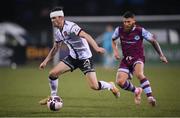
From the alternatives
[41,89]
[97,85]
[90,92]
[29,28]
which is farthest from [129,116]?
[29,28]

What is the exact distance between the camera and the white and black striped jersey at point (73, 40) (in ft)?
40.0

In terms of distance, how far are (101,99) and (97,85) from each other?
76.4 inches

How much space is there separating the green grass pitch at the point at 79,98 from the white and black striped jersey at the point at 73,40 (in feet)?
3.75

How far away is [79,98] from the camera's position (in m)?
14.8

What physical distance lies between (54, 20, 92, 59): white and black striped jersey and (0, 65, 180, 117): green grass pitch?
1.14 m

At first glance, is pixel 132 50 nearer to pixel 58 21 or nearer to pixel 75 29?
pixel 75 29

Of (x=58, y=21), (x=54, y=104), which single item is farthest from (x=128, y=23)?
(x=54, y=104)

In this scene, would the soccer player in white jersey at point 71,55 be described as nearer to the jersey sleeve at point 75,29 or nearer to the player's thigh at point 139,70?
the jersey sleeve at point 75,29

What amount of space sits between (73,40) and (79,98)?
279 cm

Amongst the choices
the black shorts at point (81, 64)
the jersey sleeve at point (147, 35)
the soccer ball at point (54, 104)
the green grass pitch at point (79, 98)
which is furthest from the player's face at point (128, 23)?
the soccer ball at point (54, 104)

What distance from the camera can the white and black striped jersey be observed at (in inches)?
479

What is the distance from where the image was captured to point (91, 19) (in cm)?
2809

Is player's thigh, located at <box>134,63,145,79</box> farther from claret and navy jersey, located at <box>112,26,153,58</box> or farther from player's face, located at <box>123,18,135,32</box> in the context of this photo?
player's face, located at <box>123,18,135,32</box>

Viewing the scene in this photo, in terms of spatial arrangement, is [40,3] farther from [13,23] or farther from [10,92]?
[10,92]
